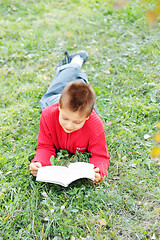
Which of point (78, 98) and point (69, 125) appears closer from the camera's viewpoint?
point (78, 98)

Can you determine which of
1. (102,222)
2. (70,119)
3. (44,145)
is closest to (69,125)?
(70,119)

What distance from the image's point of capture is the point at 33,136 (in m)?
2.94

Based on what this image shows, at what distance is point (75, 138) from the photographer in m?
2.50

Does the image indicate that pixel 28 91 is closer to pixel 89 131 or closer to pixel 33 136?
pixel 33 136

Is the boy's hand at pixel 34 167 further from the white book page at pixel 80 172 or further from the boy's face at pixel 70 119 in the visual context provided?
the boy's face at pixel 70 119

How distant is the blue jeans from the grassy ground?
0.80ft

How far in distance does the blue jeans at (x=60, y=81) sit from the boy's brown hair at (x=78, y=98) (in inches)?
36.9

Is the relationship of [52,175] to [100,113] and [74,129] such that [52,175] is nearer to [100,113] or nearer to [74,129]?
[74,129]

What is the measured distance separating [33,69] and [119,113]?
1.72 meters

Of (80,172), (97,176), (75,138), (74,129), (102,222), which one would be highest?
(74,129)

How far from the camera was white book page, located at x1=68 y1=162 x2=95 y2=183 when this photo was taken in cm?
216

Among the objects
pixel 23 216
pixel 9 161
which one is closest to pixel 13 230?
pixel 23 216

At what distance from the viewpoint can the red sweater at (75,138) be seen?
8.03 feet

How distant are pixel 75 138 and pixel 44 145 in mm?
330
